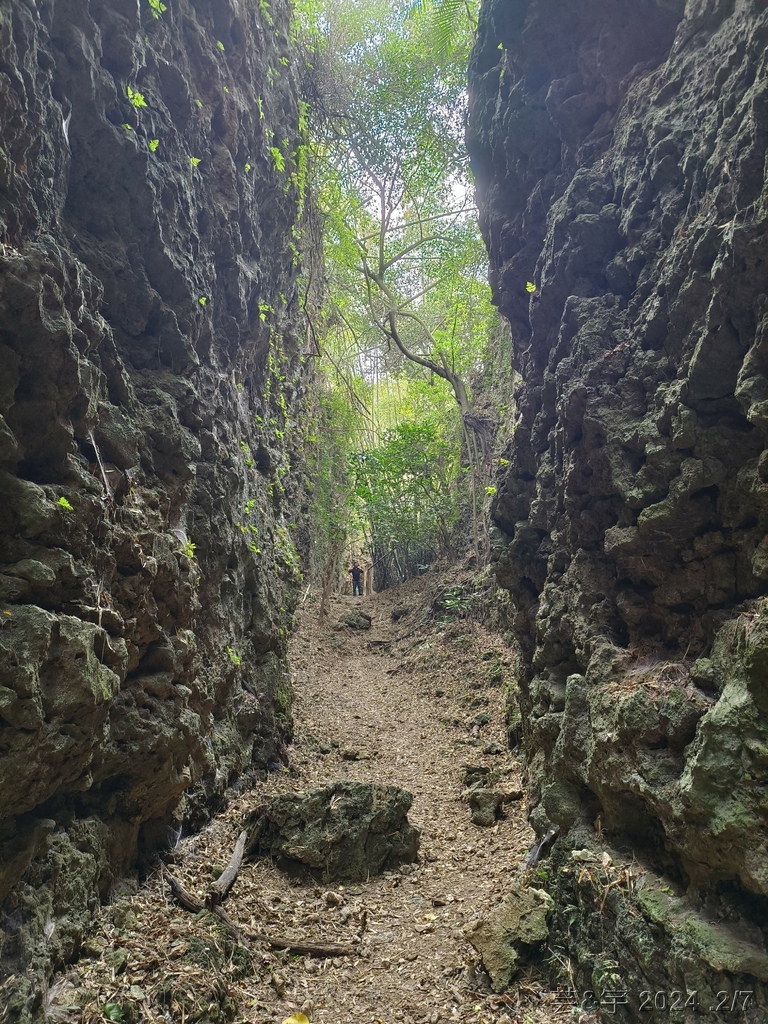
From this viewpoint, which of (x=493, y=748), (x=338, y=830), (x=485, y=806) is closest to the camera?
(x=338, y=830)

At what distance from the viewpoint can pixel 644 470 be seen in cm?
474

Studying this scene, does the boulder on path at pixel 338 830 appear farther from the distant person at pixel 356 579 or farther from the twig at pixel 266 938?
the distant person at pixel 356 579

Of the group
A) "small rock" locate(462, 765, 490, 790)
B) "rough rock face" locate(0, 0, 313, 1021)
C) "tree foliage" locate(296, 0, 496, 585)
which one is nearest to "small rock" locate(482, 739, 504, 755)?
"small rock" locate(462, 765, 490, 790)

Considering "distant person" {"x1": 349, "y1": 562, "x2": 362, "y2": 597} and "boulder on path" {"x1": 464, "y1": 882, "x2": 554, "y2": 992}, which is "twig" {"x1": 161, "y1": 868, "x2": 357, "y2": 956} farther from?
"distant person" {"x1": 349, "y1": 562, "x2": 362, "y2": 597}

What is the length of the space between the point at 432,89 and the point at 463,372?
7.25 metres

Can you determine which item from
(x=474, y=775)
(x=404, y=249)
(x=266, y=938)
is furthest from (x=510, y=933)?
(x=404, y=249)

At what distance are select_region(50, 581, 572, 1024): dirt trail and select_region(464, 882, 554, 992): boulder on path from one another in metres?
0.12

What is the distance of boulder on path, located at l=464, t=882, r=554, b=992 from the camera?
415cm

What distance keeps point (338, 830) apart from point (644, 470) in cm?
459

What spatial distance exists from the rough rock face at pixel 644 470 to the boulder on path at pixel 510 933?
0.53 feet

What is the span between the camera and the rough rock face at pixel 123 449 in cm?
367

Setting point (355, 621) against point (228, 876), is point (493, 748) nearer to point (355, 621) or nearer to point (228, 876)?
point (228, 876)

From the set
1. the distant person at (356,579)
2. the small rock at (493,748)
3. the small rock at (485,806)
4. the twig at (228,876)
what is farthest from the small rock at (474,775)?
the distant person at (356,579)

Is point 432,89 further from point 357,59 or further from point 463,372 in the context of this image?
point 463,372
